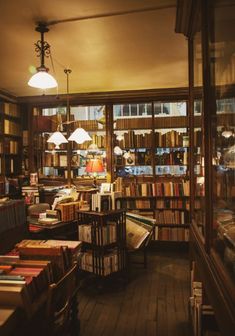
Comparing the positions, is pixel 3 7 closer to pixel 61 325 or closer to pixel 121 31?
pixel 121 31

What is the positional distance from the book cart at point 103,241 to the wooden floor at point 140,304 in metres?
0.23

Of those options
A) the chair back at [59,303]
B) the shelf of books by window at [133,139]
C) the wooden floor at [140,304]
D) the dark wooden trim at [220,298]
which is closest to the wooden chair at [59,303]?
the chair back at [59,303]

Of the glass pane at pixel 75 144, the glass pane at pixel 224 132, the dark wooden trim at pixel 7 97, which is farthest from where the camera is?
the glass pane at pixel 75 144

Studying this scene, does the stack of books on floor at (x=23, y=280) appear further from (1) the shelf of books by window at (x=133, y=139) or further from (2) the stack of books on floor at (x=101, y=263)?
(1) the shelf of books by window at (x=133, y=139)

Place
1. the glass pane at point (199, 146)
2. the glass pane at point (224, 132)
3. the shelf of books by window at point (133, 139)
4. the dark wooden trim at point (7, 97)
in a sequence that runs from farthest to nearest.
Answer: the shelf of books by window at point (133, 139) < the dark wooden trim at point (7, 97) < the glass pane at point (199, 146) < the glass pane at point (224, 132)

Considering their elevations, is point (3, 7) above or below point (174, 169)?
above

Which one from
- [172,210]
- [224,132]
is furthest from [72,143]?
[224,132]

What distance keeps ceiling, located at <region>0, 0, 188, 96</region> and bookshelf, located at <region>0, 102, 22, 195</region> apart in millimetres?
618

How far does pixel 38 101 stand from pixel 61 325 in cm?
449

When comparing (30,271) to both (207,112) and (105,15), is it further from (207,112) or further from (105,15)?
(105,15)

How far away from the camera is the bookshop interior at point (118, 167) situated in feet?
5.04

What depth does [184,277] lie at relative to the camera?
12.8 feet

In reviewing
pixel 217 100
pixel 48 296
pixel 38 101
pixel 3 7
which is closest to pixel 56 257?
pixel 48 296

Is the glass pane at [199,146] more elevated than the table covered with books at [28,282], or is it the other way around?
the glass pane at [199,146]
